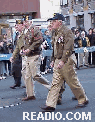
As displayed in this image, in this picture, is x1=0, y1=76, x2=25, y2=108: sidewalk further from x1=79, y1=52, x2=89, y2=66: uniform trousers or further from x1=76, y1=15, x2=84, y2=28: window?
x1=76, y1=15, x2=84, y2=28: window

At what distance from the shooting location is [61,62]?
26.5 ft

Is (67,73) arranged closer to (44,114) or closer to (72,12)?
(44,114)

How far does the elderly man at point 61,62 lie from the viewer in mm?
8095

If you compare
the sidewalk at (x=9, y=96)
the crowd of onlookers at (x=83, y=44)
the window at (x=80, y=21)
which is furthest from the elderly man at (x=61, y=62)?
the window at (x=80, y=21)

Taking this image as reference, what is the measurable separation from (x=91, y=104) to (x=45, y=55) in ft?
30.2

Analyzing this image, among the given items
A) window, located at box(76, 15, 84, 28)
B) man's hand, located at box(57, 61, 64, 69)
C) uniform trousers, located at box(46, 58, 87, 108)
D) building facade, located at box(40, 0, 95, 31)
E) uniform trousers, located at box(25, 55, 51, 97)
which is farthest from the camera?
window, located at box(76, 15, 84, 28)

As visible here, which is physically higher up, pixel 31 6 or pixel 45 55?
pixel 31 6

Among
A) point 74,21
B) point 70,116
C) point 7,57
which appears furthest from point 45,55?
point 74,21

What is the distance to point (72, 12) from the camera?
154 ft

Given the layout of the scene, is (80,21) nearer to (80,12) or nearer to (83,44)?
(80,12)

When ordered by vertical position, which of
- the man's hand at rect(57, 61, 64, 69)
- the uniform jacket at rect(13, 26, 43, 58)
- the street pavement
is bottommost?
the street pavement

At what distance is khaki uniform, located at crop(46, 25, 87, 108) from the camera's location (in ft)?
26.6

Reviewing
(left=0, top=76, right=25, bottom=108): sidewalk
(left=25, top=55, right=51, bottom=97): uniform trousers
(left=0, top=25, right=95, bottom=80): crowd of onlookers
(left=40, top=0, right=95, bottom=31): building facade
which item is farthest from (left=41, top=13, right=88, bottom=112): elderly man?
(left=40, top=0, right=95, bottom=31): building facade

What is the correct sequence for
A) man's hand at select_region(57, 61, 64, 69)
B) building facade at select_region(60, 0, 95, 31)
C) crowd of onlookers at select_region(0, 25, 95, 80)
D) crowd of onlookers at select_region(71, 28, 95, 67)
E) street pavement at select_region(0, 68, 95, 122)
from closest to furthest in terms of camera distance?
street pavement at select_region(0, 68, 95, 122)
man's hand at select_region(57, 61, 64, 69)
crowd of onlookers at select_region(0, 25, 95, 80)
crowd of onlookers at select_region(71, 28, 95, 67)
building facade at select_region(60, 0, 95, 31)
